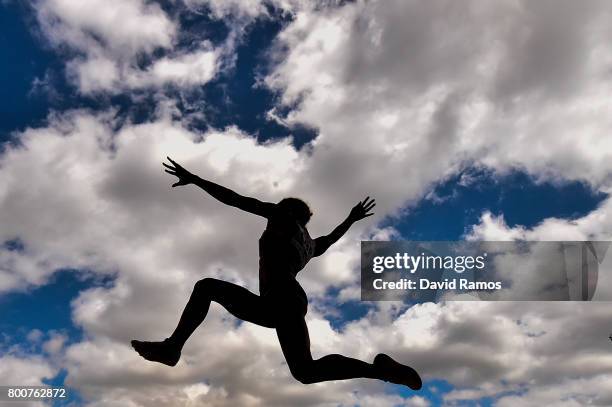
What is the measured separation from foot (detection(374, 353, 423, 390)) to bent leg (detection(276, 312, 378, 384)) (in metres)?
0.10

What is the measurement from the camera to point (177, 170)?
25.5ft

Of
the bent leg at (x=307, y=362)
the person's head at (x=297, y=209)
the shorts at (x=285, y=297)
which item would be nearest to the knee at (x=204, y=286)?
the shorts at (x=285, y=297)

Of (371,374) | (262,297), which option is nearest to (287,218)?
(262,297)

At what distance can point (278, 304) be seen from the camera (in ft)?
24.3

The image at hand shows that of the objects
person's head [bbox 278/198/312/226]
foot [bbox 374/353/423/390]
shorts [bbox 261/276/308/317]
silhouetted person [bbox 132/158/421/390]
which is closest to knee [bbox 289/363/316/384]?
silhouetted person [bbox 132/158/421/390]

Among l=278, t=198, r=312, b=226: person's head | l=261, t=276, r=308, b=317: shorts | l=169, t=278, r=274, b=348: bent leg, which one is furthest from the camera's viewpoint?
l=278, t=198, r=312, b=226: person's head

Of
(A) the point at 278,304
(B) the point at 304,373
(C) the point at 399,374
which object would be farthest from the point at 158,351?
(C) the point at 399,374

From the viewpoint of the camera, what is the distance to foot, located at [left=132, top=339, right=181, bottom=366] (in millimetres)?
7043

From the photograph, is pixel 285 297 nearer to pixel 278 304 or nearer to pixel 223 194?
pixel 278 304

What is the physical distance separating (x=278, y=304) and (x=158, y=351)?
1476mm

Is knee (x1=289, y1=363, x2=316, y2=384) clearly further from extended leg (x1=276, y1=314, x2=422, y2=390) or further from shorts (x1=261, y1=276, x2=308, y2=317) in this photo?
shorts (x1=261, y1=276, x2=308, y2=317)

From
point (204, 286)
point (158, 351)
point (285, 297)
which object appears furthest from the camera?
point (285, 297)

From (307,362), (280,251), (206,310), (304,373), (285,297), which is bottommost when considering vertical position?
(304,373)

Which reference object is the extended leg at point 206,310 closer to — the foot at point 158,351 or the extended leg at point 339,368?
the foot at point 158,351
